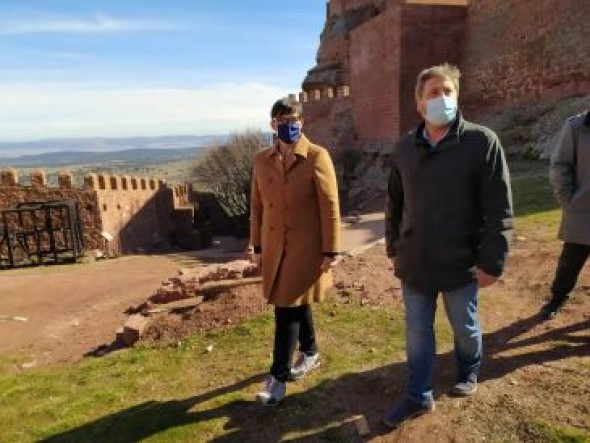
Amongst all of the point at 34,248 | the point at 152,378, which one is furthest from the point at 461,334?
the point at 34,248

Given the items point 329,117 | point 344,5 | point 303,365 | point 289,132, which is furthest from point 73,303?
point 344,5

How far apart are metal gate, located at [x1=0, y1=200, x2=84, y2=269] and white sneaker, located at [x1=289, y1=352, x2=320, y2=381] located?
1632 cm

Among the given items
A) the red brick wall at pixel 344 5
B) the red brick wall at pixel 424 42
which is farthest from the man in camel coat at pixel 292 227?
the red brick wall at pixel 344 5

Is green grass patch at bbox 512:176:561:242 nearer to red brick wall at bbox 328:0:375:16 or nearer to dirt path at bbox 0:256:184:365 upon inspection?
dirt path at bbox 0:256:184:365

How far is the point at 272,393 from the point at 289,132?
1.78m

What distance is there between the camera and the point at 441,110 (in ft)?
10.5

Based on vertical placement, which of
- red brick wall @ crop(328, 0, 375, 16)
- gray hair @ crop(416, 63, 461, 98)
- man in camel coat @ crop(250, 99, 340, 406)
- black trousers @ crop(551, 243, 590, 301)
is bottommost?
black trousers @ crop(551, 243, 590, 301)

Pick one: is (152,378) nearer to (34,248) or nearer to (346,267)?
(346,267)

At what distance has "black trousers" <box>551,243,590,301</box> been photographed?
15.1 feet

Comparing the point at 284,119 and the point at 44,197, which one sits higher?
the point at 284,119

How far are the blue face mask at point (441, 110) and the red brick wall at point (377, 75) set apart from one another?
18335 mm

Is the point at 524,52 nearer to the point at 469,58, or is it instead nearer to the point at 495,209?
the point at 469,58

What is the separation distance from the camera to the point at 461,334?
11.6 ft

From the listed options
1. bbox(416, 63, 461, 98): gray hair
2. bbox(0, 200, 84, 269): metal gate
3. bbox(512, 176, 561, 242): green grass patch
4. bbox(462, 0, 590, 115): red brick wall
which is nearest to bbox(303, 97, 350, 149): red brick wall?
bbox(462, 0, 590, 115): red brick wall
